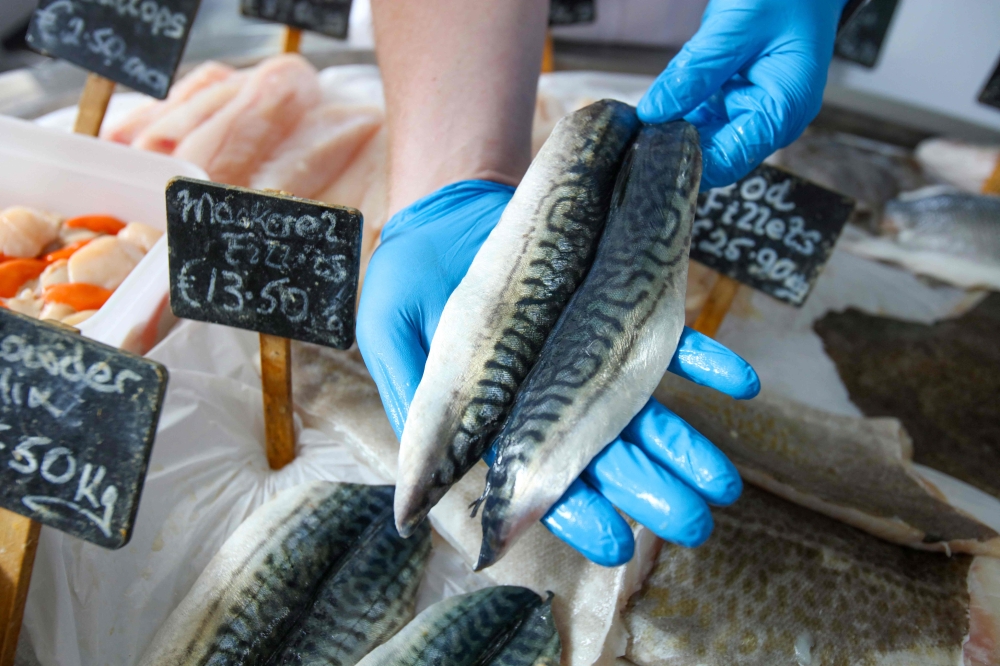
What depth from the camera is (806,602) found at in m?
1.51

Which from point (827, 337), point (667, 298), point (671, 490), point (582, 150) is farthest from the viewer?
point (827, 337)

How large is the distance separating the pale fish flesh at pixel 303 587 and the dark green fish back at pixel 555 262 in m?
0.56

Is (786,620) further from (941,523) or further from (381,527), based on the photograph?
(381,527)

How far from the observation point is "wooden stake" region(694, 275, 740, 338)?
7.47ft

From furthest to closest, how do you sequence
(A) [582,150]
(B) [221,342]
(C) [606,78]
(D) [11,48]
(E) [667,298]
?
(D) [11,48] → (C) [606,78] → (B) [221,342] → (A) [582,150] → (E) [667,298]

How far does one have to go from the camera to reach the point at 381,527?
156 cm

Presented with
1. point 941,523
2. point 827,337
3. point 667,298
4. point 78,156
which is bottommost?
point 827,337

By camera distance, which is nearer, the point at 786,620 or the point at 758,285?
the point at 786,620

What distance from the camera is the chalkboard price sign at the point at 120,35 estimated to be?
227cm

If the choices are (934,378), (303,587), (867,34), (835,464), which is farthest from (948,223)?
(303,587)

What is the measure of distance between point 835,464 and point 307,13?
3.35 m

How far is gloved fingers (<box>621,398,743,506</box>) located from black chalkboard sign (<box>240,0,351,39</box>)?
3099 millimetres

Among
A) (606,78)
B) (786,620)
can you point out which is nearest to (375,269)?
(786,620)

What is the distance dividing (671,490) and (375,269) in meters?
0.91
